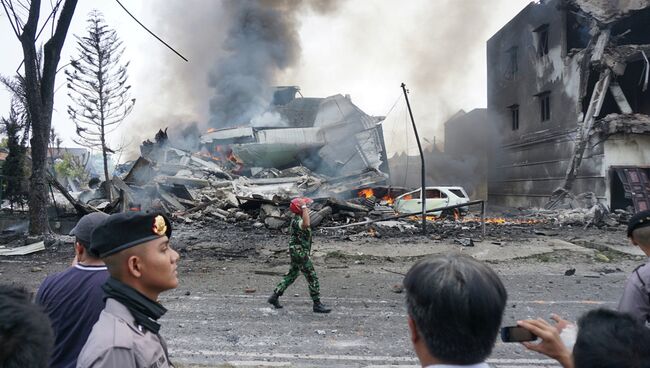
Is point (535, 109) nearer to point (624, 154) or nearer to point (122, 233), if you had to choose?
point (624, 154)

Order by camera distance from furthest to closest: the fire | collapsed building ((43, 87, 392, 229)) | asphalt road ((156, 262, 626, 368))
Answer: the fire < collapsed building ((43, 87, 392, 229)) < asphalt road ((156, 262, 626, 368))

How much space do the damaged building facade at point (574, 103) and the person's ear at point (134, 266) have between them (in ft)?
57.0

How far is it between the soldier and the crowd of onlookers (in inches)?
155

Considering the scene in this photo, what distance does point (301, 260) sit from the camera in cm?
593

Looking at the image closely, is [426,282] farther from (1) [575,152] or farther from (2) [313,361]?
(1) [575,152]

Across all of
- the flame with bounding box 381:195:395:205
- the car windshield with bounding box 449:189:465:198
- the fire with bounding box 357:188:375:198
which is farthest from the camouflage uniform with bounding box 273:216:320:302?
the fire with bounding box 357:188:375:198

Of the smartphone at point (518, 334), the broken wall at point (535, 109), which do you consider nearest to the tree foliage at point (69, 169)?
the broken wall at point (535, 109)

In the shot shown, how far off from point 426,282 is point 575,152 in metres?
18.8

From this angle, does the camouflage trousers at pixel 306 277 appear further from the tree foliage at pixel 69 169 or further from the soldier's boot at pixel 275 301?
the tree foliage at pixel 69 169

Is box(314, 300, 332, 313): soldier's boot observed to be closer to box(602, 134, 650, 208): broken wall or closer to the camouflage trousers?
the camouflage trousers

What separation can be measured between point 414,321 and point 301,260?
184 inches

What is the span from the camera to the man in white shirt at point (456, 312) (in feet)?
4.07

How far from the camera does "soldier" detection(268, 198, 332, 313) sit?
5.76 meters

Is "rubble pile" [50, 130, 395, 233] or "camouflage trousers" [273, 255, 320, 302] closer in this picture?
"camouflage trousers" [273, 255, 320, 302]
